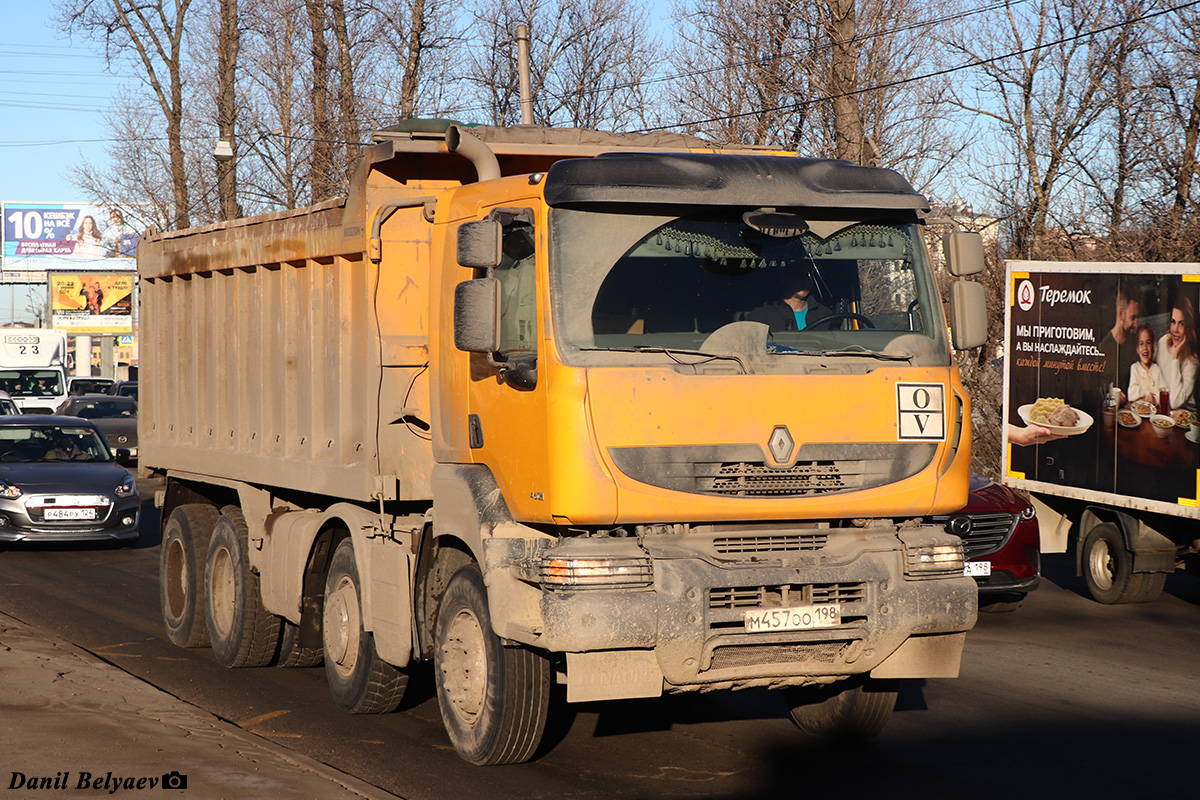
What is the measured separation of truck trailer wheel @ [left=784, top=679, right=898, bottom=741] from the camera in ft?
24.9

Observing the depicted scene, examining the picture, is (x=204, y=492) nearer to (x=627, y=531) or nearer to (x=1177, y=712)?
(x=627, y=531)

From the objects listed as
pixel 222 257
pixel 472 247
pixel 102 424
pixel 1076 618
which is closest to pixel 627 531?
pixel 472 247

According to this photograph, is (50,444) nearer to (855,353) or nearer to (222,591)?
(222,591)

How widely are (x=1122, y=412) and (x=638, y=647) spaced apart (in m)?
8.39

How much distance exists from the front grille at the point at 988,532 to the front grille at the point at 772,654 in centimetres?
551

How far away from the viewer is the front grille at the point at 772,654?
250 inches

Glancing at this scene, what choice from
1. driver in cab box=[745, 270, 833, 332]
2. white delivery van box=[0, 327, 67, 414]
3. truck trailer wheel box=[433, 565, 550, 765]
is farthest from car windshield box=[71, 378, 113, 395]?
driver in cab box=[745, 270, 833, 332]

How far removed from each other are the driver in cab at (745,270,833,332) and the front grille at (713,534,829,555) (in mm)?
966

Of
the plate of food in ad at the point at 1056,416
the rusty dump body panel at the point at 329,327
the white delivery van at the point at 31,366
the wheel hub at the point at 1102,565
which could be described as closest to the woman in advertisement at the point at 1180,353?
the plate of food in ad at the point at 1056,416

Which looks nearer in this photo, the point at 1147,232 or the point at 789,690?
the point at 789,690

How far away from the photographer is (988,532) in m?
11.9

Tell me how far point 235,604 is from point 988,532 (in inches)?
238

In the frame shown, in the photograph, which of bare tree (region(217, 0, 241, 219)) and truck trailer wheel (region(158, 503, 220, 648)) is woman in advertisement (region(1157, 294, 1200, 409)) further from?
bare tree (region(217, 0, 241, 219))

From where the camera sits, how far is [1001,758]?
24.2 ft
